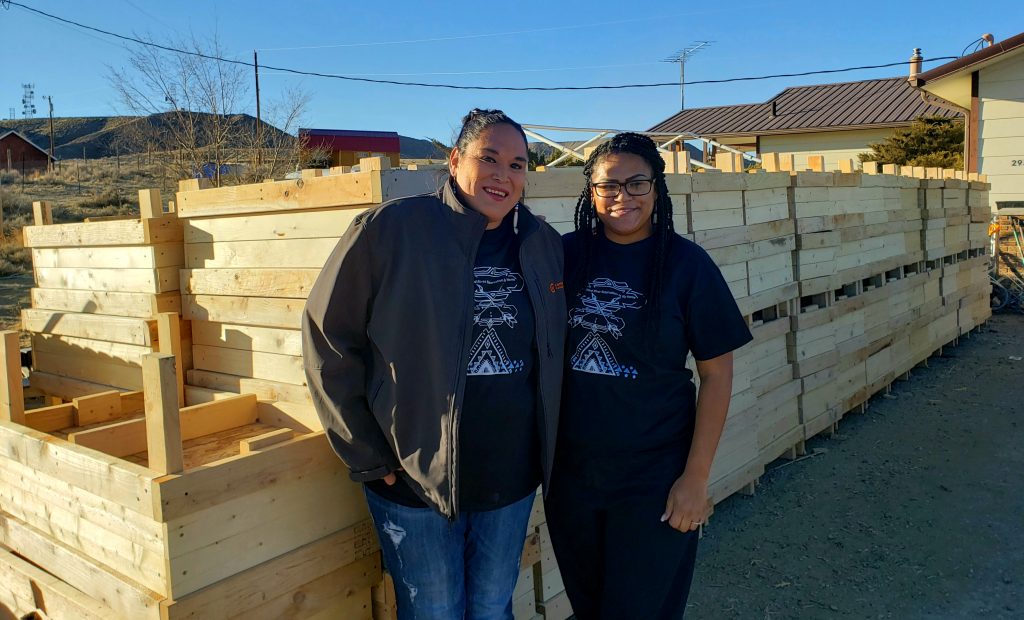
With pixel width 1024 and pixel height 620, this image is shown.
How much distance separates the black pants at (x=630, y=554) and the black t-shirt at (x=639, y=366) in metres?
0.07

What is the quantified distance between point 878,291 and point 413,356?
665cm

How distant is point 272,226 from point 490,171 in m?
1.52

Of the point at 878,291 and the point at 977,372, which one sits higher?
the point at 878,291

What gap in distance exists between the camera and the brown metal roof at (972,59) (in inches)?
482

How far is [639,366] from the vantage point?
2572mm

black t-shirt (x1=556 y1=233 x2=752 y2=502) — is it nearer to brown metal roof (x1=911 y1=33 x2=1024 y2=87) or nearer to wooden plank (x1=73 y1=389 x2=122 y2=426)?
wooden plank (x1=73 y1=389 x2=122 y2=426)

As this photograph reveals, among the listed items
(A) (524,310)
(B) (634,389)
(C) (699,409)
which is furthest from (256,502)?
(C) (699,409)

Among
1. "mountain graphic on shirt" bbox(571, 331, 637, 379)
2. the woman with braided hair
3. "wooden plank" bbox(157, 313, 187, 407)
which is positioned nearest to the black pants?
the woman with braided hair

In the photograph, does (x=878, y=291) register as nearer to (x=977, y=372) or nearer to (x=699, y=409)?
(x=977, y=372)

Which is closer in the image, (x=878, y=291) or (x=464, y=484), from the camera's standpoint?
(x=464, y=484)

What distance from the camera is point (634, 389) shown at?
2572mm

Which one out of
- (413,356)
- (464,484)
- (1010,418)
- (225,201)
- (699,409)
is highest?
(225,201)

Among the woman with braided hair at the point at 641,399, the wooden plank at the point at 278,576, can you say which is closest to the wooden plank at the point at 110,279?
the wooden plank at the point at 278,576

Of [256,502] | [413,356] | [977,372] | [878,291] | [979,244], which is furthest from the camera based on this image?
[979,244]
